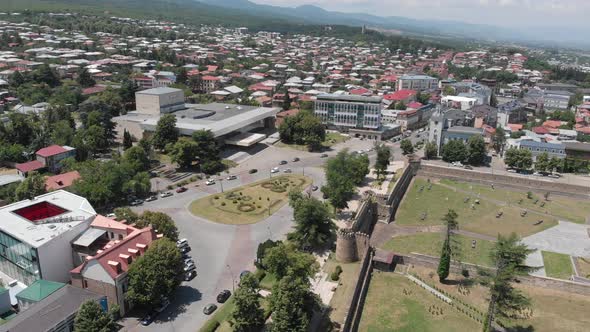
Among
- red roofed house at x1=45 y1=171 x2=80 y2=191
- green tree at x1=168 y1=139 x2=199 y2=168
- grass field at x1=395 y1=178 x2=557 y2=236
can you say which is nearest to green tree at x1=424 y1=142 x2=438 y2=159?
grass field at x1=395 y1=178 x2=557 y2=236

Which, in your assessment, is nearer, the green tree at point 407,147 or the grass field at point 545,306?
the grass field at point 545,306

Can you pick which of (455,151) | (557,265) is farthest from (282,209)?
(455,151)

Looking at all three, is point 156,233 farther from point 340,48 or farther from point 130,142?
point 340,48

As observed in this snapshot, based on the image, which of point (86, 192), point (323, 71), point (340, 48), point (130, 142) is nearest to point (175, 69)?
point (323, 71)

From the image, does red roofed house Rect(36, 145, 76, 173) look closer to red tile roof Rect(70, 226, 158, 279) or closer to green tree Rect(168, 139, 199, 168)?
green tree Rect(168, 139, 199, 168)

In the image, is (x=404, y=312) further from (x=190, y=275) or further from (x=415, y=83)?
(x=415, y=83)

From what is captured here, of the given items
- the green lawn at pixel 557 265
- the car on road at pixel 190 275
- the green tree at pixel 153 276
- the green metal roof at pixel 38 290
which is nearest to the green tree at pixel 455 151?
the green lawn at pixel 557 265

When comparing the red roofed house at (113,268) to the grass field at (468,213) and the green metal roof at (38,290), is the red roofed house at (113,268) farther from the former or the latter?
the grass field at (468,213)
